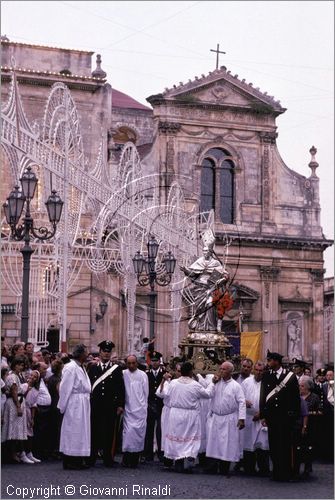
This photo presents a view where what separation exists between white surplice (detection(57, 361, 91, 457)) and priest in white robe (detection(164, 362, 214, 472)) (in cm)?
130

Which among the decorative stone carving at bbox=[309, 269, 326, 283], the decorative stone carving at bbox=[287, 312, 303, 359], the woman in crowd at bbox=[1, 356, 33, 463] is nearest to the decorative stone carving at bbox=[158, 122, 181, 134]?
the decorative stone carving at bbox=[309, 269, 326, 283]

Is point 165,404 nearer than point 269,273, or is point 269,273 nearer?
point 165,404

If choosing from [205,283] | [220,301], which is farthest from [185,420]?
[220,301]

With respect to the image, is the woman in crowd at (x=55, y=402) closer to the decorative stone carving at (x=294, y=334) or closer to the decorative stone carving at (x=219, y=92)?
the decorative stone carving at (x=294, y=334)

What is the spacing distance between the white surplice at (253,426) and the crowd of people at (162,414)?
0.01m

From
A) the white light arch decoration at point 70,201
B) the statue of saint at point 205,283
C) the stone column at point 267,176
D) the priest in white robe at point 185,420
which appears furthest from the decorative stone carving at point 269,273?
the priest in white robe at point 185,420

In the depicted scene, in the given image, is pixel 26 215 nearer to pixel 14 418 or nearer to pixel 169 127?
pixel 14 418

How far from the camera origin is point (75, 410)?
14.9 metres

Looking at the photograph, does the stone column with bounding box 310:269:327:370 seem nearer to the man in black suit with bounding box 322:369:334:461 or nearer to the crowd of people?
the man in black suit with bounding box 322:369:334:461

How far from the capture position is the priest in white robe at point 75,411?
14703 millimetres

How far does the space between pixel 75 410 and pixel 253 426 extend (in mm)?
2764

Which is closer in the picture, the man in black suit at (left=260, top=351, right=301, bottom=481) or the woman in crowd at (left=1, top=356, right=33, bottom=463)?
the man in black suit at (left=260, top=351, right=301, bottom=481)

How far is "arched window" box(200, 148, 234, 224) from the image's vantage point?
165 feet

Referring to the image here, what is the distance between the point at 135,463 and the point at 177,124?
34.2 meters
